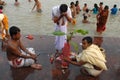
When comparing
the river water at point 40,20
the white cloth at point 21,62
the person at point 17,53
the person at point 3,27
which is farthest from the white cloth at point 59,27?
the river water at point 40,20

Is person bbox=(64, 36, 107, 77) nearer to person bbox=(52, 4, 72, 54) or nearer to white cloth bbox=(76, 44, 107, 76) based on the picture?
white cloth bbox=(76, 44, 107, 76)

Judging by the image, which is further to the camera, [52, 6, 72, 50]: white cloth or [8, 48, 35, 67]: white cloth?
[52, 6, 72, 50]: white cloth

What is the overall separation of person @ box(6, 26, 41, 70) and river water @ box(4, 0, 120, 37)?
4064mm

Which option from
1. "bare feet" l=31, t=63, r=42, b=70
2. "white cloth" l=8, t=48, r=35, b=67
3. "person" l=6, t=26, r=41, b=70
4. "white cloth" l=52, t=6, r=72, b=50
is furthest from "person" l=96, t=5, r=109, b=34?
"white cloth" l=8, t=48, r=35, b=67

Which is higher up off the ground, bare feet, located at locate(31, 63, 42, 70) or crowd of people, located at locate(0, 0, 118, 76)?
crowd of people, located at locate(0, 0, 118, 76)

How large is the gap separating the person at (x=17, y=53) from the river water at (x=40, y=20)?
4064 millimetres

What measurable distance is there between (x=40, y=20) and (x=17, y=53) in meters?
6.48

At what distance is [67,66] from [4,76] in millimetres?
1421

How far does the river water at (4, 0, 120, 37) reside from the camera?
32.5ft

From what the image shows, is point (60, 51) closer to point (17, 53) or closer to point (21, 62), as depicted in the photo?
point (21, 62)

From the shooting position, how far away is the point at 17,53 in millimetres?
5016

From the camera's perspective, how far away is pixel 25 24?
10594 mm

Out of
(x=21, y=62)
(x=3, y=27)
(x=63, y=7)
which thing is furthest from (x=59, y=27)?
(x=3, y=27)

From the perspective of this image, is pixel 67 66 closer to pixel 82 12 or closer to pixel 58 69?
pixel 58 69
